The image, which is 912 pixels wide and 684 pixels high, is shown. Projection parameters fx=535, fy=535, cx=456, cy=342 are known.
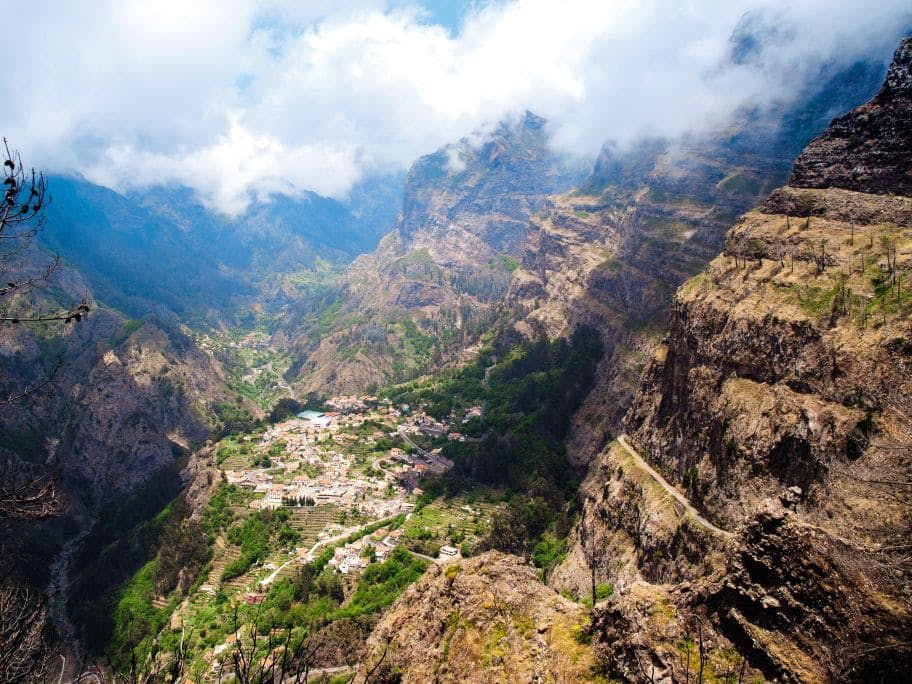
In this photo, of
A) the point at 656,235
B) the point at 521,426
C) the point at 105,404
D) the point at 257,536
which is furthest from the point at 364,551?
the point at 656,235

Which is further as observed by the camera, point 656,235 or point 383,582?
point 656,235

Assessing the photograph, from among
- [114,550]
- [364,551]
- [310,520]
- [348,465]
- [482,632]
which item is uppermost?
[348,465]

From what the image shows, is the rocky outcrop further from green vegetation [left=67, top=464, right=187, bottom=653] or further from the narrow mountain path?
green vegetation [left=67, top=464, right=187, bottom=653]

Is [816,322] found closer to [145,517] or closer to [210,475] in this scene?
[210,475]

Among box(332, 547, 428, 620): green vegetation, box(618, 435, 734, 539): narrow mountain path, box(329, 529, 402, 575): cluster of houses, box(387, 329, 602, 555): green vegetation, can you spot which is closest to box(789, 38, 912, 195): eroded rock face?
box(618, 435, 734, 539): narrow mountain path

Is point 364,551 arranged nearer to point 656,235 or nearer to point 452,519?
point 452,519

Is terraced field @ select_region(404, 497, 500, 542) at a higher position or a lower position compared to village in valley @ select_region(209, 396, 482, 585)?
lower

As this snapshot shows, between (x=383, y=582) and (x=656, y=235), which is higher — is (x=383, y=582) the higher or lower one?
the lower one
